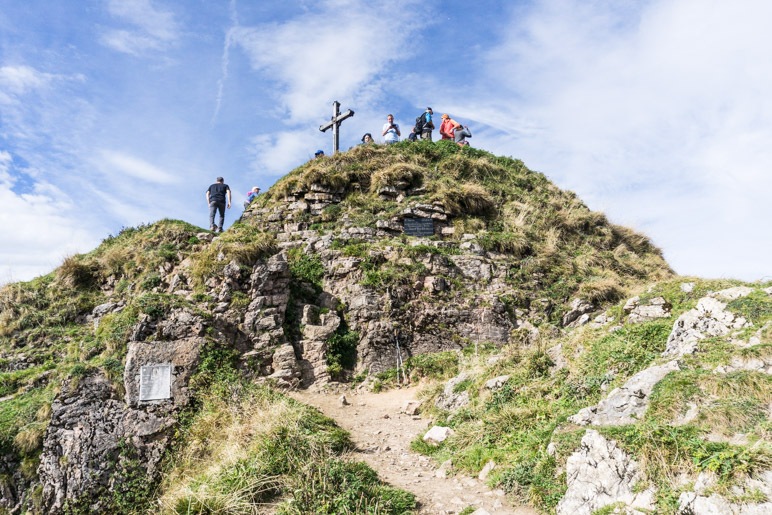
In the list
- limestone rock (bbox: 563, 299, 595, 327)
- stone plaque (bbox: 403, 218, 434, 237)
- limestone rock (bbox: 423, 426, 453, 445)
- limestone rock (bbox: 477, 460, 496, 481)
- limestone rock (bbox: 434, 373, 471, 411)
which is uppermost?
stone plaque (bbox: 403, 218, 434, 237)

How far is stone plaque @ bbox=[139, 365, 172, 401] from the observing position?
9312 mm

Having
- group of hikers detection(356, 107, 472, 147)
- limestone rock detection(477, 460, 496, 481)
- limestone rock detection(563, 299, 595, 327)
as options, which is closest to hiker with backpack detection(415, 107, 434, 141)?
group of hikers detection(356, 107, 472, 147)

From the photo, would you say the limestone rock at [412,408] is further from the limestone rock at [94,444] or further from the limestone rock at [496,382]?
the limestone rock at [94,444]

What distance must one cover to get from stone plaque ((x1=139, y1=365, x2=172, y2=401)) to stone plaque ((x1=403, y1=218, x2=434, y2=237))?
8.42m

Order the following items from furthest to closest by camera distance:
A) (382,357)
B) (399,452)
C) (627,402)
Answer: (382,357) < (399,452) < (627,402)

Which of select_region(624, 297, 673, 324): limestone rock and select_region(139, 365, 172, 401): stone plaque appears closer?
select_region(139, 365, 172, 401): stone plaque

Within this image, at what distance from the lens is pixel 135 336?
10.1 metres

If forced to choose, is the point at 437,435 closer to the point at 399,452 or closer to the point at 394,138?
the point at 399,452

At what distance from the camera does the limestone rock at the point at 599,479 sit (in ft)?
17.3

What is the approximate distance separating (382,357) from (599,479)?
23.6ft

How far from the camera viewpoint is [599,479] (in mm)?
5555

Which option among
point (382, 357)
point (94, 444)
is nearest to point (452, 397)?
point (382, 357)

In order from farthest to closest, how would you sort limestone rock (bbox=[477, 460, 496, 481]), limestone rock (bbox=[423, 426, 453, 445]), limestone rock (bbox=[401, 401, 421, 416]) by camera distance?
limestone rock (bbox=[401, 401, 421, 416]) < limestone rock (bbox=[423, 426, 453, 445]) < limestone rock (bbox=[477, 460, 496, 481])

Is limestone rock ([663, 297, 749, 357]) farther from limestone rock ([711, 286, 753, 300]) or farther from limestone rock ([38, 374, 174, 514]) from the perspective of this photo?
limestone rock ([38, 374, 174, 514])
